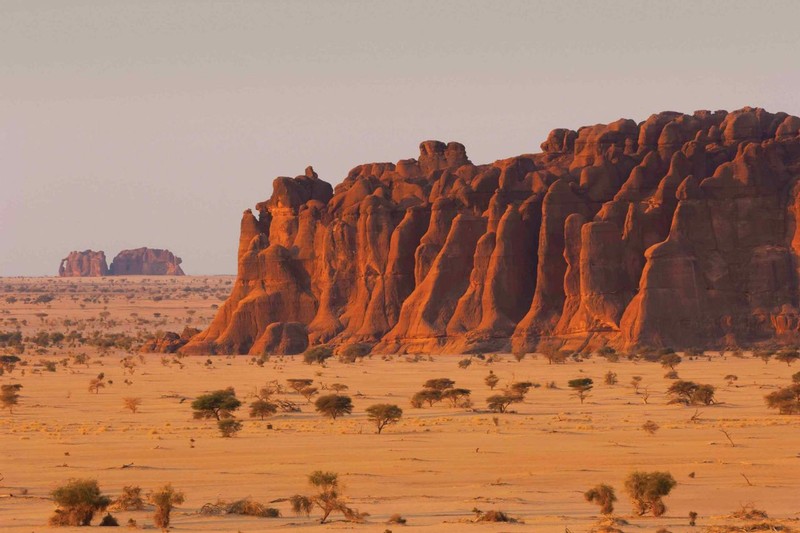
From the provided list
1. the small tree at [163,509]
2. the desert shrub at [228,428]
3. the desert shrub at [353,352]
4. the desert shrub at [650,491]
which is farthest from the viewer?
the desert shrub at [353,352]

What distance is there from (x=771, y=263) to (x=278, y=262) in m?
29.8

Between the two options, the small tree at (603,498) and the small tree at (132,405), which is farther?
the small tree at (132,405)

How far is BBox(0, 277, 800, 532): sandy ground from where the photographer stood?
1021 inches

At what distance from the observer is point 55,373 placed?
243 feet

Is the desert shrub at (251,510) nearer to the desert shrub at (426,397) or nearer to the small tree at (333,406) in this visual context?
the small tree at (333,406)

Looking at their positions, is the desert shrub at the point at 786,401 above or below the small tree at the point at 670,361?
below

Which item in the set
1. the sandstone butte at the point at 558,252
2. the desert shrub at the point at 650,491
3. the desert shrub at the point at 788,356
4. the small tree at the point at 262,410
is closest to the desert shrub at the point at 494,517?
the desert shrub at the point at 650,491

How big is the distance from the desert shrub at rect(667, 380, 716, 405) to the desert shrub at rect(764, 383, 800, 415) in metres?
2.33

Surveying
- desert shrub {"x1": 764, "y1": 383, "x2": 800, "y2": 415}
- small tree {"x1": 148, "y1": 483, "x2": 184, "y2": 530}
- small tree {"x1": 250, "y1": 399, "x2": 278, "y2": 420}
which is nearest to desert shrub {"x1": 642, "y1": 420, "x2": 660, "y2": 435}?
desert shrub {"x1": 764, "y1": 383, "x2": 800, "y2": 415}

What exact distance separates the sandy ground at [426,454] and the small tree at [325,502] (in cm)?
23

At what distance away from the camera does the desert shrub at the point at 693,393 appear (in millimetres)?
48125

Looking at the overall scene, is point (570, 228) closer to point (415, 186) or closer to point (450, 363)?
point (450, 363)

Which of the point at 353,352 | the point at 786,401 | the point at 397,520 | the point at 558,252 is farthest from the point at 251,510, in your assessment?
the point at 558,252

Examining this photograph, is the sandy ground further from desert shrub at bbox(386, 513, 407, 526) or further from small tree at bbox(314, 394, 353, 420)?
small tree at bbox(314, 394, 353, 420)
